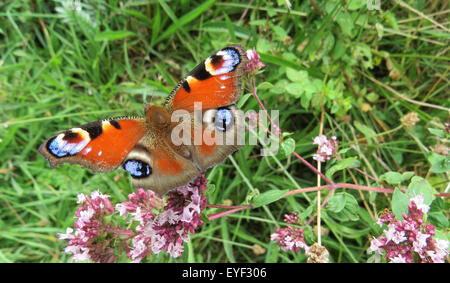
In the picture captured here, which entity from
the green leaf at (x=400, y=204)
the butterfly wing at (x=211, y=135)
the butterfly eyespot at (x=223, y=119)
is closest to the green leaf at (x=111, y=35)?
the butterfly wing at (x=211, y=135)

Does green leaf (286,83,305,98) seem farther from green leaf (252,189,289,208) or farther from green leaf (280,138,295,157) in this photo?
green leaf (252,189,289,208)

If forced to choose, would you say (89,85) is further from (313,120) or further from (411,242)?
(411,242)

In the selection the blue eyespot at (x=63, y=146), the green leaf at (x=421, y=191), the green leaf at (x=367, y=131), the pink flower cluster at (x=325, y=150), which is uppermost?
the green leaf at (x=367, y=131)

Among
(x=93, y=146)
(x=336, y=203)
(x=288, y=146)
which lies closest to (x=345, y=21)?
(x=288, y=146)

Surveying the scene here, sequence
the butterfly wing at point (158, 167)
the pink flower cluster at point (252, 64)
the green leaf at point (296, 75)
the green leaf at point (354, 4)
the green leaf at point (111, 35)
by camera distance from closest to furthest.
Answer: the butterfly wing at point (158, 167)
the pink flower cluster at point (252, 64)
the green leaf at point (354, 4)
the green leaf at point (296, 75)
the green leaf at point (111, 35)

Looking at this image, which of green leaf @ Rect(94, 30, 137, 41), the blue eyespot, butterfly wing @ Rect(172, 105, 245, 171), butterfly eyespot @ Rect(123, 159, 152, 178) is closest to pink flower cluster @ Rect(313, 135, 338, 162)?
butterfly wing @ Rect(172, 105, 245, 171)

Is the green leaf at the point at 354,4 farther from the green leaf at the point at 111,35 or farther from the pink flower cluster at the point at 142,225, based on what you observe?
the green leaf at the point at 111,35

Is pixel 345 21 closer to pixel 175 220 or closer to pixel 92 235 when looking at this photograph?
pixel 175 220
